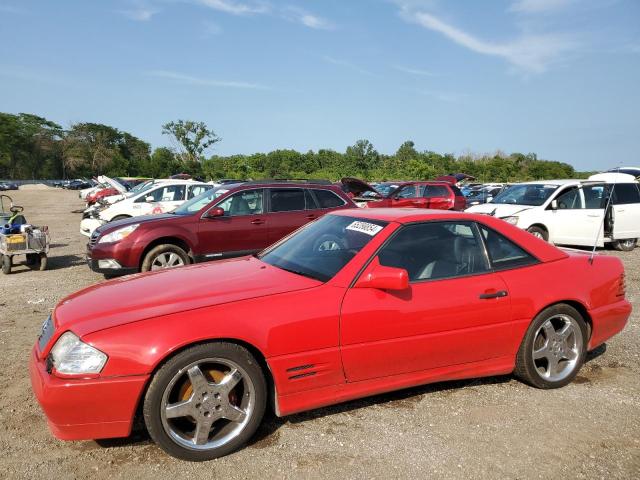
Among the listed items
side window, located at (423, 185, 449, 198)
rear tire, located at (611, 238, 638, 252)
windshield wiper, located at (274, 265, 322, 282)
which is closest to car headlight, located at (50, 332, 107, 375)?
windshield wiper, located at (274, 265, 322, 282)

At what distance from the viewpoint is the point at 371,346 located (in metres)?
3.06

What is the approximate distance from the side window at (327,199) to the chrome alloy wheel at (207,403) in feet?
18.7

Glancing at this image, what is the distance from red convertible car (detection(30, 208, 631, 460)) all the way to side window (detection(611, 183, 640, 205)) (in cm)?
838

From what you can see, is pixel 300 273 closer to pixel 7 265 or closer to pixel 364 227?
pixel 364 227

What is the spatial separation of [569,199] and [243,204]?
24.9ft

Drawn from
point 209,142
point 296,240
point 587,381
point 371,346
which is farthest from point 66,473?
point 209,142

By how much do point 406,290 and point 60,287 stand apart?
624 cm

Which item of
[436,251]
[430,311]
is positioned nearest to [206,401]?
[430,311]

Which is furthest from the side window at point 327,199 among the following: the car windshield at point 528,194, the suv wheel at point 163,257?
the car windshield at point 528,194

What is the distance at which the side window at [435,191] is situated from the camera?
1577cm

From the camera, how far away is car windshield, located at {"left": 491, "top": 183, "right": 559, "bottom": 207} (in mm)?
11102

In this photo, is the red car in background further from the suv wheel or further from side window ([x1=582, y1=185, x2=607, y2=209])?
the suv wheel

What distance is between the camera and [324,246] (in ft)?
12.0

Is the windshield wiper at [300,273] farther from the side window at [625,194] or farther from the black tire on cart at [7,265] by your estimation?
the side window at [625,194]
